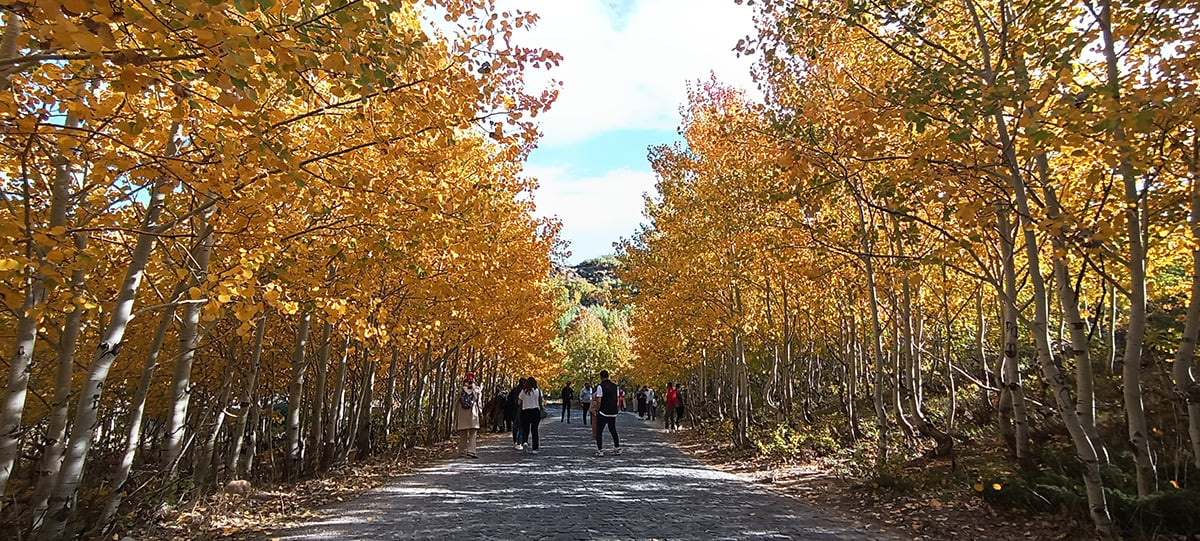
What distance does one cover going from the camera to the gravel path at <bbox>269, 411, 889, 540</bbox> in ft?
19.0

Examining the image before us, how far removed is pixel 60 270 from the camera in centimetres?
374

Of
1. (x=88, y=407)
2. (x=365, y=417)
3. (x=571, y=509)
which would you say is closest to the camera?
(x=88, y=407)

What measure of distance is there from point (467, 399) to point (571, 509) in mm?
6493

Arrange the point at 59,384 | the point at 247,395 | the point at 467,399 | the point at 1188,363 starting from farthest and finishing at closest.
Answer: the point at 467,399 → the point at 247,395 → the point at 59,384 → the point at 1188,363

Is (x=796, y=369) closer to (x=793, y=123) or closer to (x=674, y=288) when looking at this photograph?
(x=674, y=288)

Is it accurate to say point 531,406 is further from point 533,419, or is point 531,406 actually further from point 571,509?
point 571,509

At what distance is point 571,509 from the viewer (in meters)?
6.89

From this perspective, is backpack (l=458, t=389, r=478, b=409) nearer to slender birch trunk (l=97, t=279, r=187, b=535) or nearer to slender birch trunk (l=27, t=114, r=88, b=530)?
slender birch trunk (l=97, t=279, r=187, b=535)


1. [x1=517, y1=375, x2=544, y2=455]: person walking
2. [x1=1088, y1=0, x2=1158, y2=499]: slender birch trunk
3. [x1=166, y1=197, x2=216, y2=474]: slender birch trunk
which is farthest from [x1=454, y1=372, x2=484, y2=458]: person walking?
[x1=1088, y1=0, x2=1158, y2=499]: slender birch trunk

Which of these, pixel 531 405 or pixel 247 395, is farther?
pixel 531 405

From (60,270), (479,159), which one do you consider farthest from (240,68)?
(479,159)

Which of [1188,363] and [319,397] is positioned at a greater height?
[1188,363]

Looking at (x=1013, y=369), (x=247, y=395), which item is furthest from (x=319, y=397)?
(x=1013, y=369)

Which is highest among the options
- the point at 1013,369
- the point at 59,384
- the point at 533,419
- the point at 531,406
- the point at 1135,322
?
the point at 1135,322
